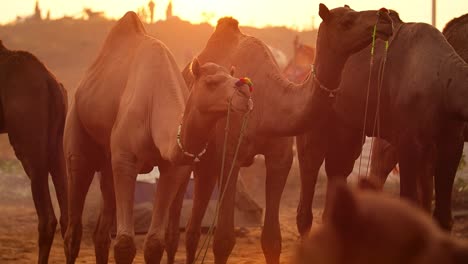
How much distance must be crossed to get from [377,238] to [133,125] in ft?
20.0

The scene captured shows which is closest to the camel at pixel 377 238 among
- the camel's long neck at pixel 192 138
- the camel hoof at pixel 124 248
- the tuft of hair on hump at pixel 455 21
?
the camel's long neck at pixel 192 138

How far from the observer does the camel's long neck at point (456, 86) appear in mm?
7195

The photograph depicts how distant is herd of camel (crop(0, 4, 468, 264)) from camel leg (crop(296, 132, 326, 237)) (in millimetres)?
13

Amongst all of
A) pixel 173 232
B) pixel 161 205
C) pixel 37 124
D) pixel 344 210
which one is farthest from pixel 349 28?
pixel 344 210

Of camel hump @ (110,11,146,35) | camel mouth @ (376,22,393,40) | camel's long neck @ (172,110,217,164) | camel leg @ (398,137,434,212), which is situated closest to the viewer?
camel's long neck @ (172,110,217,164)

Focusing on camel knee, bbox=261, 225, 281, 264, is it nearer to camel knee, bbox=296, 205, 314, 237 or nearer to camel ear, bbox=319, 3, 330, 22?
camel knee, bbox=296, 205, 314, 237

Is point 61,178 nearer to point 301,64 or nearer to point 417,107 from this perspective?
point 417,107

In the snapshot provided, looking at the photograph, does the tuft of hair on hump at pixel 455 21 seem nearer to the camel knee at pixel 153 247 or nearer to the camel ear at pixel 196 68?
the camel ear at pixel 196 68

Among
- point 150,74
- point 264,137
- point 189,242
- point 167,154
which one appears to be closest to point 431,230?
point 167,154

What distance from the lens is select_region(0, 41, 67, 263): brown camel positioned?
9047mm

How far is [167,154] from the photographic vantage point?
22.2 ft

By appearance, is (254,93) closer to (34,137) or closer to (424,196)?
(424,196)

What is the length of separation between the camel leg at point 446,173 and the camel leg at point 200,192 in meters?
2.10

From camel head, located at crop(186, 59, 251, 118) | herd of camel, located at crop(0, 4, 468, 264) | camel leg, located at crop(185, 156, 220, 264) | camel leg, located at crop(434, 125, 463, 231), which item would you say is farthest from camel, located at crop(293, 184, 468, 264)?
camel leg, located at crop(185, 156, 220, 264)
